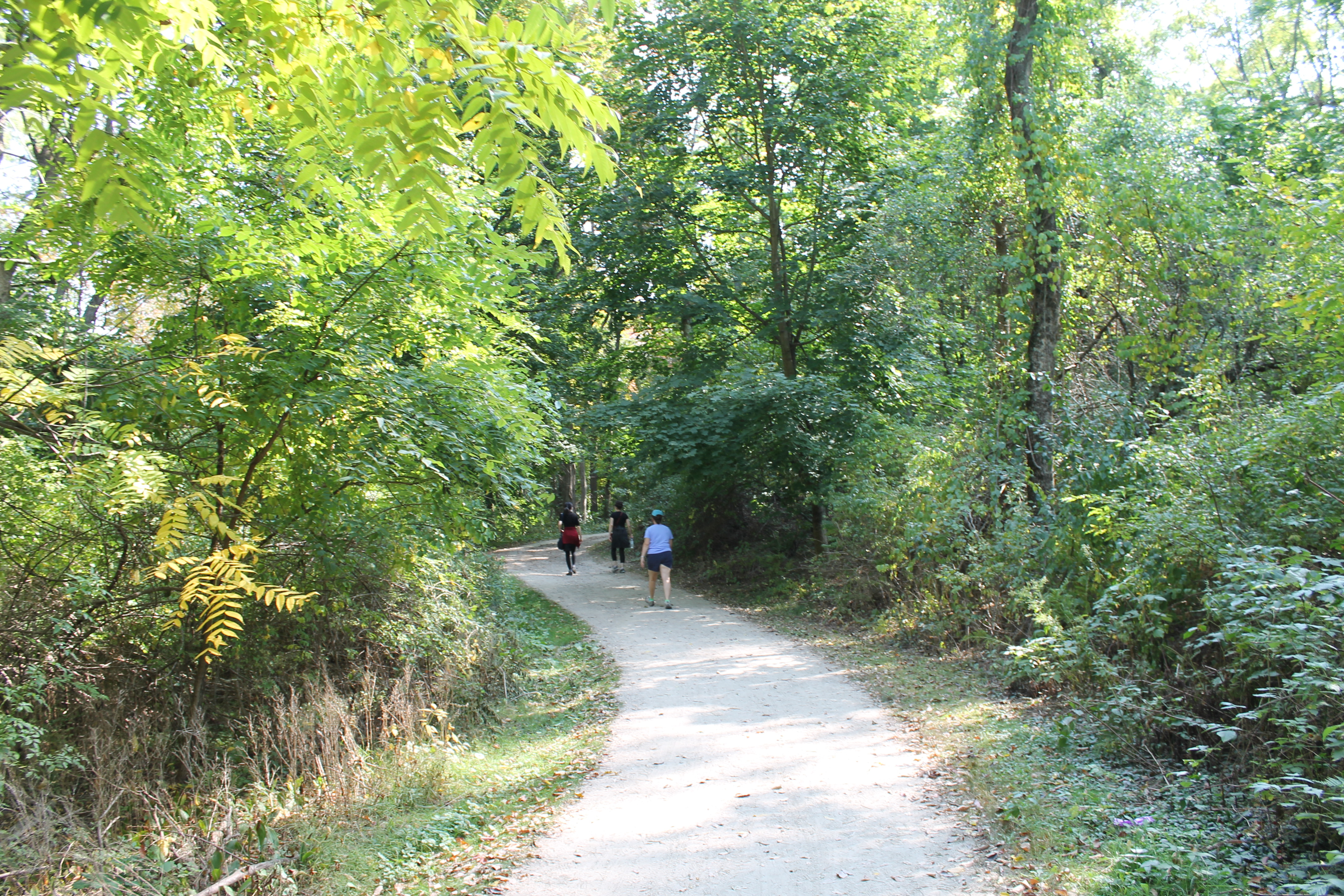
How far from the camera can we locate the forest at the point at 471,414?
142 inches

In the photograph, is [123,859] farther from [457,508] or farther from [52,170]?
[52,170]

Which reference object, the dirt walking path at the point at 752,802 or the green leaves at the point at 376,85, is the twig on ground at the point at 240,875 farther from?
the green leaves at the point at 376,85

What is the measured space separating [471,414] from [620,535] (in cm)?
1473

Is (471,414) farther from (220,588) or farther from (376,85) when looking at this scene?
(376,85)

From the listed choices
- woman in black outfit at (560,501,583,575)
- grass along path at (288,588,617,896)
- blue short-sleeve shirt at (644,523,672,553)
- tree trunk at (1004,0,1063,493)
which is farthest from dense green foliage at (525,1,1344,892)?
grass along path at (288,588,617,896)

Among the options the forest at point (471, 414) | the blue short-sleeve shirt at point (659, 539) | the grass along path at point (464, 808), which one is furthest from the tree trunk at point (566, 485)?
the grass along path at point (464, 808)

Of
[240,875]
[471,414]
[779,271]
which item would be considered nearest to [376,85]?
[240,875]

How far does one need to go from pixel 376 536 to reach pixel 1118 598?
22.1 feet

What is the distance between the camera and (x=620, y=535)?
69.7 feet

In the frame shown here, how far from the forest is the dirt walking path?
1.41m

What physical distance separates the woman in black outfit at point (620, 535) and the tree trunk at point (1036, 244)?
37.4ft

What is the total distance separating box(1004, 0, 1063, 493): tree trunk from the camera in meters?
11.5

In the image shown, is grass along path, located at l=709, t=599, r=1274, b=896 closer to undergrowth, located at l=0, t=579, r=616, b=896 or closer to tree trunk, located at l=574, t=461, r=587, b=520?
undergrowth, located at l=0, t=579, r=616, b=896

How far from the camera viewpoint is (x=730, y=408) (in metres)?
15.8
